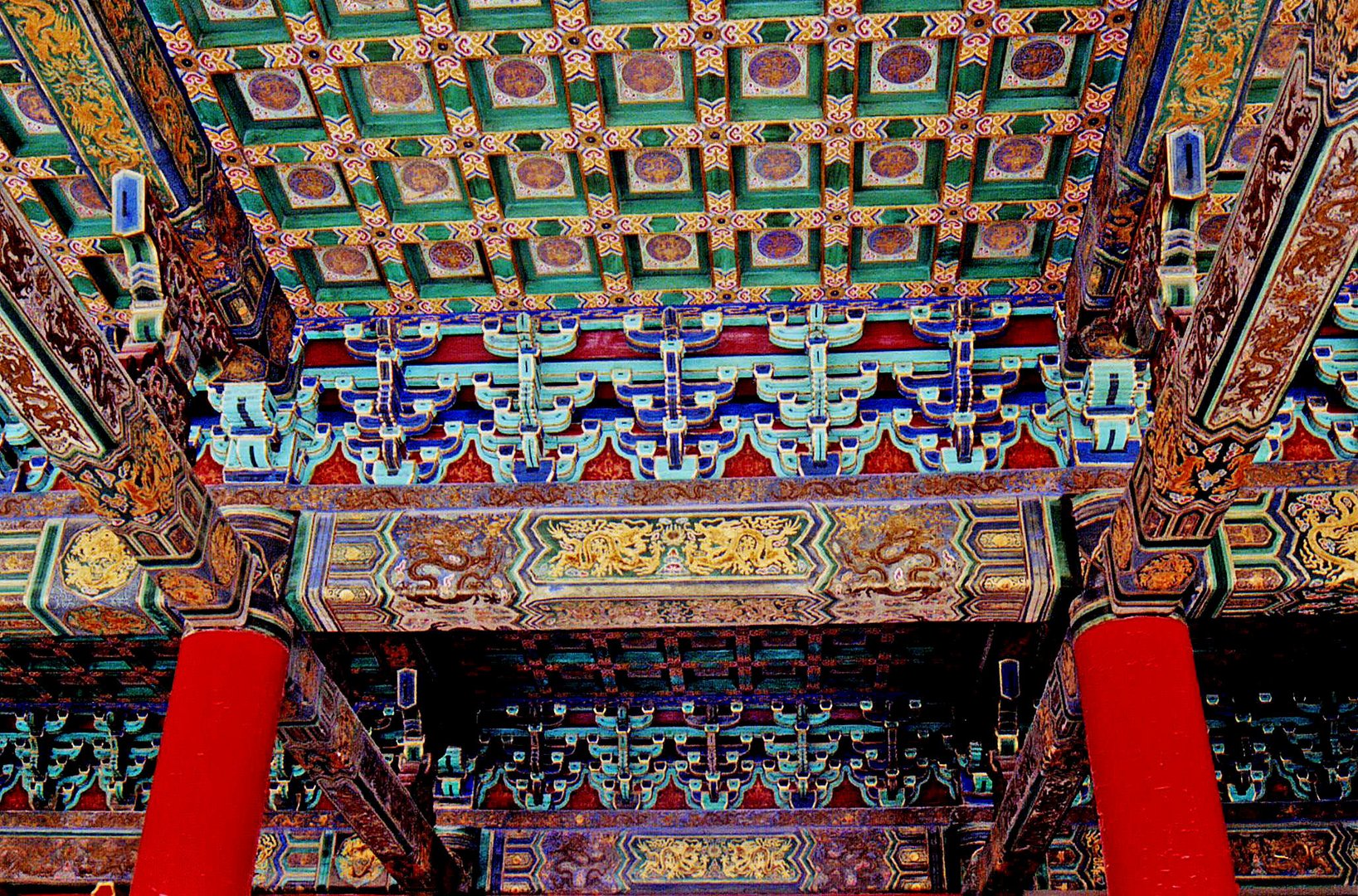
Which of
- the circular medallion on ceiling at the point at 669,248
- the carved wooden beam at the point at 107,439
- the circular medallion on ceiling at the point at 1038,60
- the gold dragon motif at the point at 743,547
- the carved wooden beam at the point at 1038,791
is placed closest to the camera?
the carved wooden beam at the point at 107,439

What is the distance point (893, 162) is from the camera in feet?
16.7

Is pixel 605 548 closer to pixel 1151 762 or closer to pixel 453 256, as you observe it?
pixel 453 256

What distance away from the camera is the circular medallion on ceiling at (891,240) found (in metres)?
5.31

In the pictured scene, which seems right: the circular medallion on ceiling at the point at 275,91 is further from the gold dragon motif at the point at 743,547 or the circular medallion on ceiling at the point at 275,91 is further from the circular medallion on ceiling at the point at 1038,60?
the circular medallion on ceiling at the point at 1038,60

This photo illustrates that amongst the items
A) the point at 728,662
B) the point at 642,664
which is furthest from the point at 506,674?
the point at 728,662

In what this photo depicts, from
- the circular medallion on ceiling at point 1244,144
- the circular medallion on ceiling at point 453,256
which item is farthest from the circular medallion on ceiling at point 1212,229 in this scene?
the circular medallion on ceiling at point 453,256

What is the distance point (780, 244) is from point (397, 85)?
1716 mm

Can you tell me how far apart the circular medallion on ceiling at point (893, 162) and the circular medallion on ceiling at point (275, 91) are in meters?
2.27

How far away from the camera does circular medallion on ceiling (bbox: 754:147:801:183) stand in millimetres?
5027

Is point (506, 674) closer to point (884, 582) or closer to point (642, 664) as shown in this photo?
point (642, 664)

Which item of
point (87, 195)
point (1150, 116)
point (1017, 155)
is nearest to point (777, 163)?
point (1017, 155)

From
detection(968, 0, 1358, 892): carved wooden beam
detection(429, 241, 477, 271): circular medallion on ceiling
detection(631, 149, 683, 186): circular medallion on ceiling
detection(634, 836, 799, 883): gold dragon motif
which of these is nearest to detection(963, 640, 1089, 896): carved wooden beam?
detection(968, 0, 1358, 892): carved wooden beam

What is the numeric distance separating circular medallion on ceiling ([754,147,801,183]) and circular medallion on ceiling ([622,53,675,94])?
516mm

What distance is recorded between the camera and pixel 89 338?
3965 millimetres
